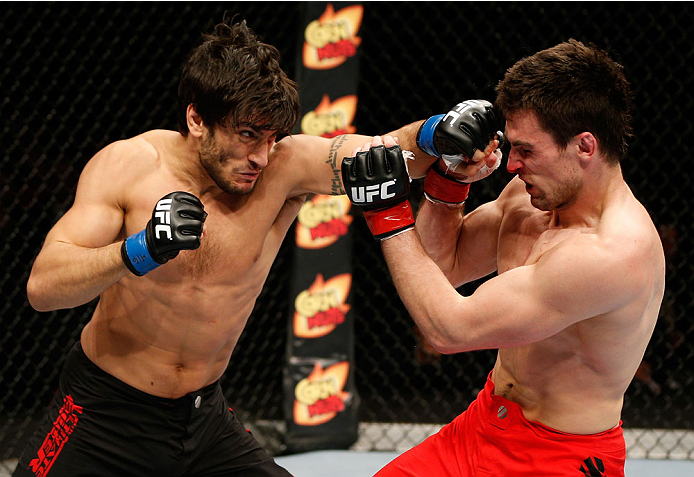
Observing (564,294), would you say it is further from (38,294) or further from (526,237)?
(38,294)

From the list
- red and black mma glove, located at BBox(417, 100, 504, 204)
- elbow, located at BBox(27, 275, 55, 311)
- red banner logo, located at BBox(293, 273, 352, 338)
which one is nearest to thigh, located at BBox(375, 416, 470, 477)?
red and black mma glove, located at BBox(417, 100, 504, 204)

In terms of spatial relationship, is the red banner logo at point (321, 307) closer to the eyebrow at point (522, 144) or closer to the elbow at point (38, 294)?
the elbow at point (38, 294)

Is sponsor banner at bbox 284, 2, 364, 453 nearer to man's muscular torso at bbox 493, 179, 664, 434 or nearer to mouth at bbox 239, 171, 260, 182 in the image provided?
mouth at bbox 239, 171, 260, 182

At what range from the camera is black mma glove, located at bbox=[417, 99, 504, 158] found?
1552mm

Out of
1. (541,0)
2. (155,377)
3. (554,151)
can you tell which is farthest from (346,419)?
(541,0)

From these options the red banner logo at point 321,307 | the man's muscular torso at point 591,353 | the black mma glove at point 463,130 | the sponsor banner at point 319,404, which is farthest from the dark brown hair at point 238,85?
the sponsor banner at point 319,404

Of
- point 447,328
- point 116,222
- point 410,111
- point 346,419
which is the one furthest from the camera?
point 410,111

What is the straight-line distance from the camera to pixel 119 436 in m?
1.76

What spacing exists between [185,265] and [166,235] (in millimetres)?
272

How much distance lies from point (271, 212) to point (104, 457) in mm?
706

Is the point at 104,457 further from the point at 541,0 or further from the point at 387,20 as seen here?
the point at 541,0

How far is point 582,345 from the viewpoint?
1.51m

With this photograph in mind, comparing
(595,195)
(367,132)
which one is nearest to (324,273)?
(367,132)

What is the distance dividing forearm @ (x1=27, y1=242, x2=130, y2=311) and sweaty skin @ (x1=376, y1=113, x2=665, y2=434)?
0.58 metres
